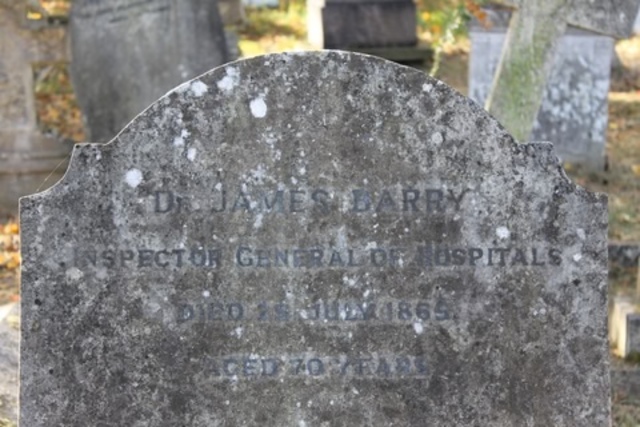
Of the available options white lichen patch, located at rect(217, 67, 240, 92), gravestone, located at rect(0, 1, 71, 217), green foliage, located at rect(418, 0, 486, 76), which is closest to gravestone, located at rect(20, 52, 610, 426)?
white lichen patch, located at rect(217, 67, 240, 92)

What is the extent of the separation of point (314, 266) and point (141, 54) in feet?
17.2

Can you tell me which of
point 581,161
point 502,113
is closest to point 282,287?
point 502,113

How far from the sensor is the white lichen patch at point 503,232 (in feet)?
13.0

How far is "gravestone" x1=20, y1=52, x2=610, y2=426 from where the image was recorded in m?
3.92

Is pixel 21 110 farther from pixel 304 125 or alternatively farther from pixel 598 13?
pixel 304 125

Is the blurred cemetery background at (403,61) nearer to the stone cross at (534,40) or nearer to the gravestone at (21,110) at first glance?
the gravestone at (21,110)

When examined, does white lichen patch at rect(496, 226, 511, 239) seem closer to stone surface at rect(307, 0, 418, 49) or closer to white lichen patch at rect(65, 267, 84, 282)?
white lichen patch at rect(65, 267, 84, 282)

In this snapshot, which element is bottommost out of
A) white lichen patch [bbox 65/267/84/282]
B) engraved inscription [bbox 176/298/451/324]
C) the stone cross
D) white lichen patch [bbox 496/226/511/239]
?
engraved inscription [bbox 176/298/451/324]

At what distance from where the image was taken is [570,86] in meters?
9.71

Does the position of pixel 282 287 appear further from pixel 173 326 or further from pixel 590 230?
pixel 590 230

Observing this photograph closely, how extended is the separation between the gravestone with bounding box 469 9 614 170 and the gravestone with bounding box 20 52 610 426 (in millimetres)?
5768

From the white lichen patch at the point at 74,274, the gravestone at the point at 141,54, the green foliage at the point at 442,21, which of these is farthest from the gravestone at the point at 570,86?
the white lichen patch at the point at 74,274

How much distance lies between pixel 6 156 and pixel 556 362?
5.57 metres

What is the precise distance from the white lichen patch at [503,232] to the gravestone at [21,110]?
5.13m
